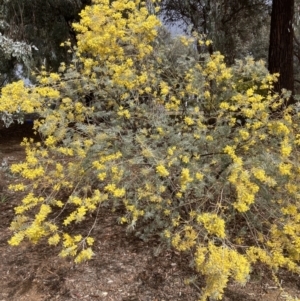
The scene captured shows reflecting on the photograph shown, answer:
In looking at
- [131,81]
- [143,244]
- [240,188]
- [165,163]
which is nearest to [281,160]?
[240,188]

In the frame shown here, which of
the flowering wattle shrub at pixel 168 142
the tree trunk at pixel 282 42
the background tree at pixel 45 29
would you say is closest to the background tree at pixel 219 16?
the tree trunk at pixel 282 42

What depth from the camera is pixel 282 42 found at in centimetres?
659

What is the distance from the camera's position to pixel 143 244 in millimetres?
3859

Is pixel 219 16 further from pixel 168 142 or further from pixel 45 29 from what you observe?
pixel 168 142

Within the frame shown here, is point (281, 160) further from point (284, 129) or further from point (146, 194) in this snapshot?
point (146, 194)

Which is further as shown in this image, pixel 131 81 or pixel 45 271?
pixel 45 271

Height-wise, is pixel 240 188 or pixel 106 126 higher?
pixel 106 126

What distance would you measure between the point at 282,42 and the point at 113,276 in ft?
15.1

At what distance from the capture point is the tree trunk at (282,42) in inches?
255

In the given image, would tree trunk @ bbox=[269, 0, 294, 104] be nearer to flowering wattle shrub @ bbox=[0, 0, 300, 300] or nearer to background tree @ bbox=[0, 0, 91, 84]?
background tree @ bbox=[0, 0, 91, 84]

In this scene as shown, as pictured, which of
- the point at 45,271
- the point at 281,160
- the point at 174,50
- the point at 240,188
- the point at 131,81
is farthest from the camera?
the point at 174,50

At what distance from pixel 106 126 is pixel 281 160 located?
1.33m

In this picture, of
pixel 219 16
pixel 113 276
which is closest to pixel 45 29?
pixel 219 16

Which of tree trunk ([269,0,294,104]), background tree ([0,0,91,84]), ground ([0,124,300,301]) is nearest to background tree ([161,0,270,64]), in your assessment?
tree trunk ([269,0,294,104])
